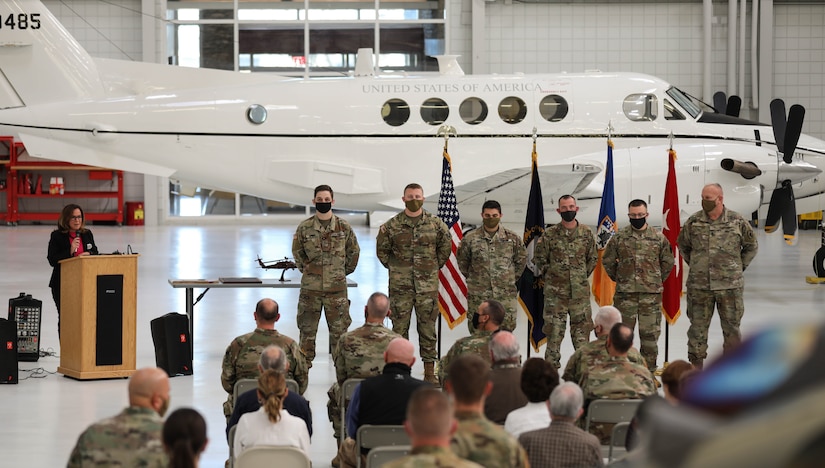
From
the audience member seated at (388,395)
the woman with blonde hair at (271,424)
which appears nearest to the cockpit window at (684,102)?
the audience member seated at (388,395)

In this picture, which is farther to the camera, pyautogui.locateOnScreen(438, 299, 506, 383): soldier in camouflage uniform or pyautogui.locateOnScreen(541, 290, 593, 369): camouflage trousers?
pyautogui.locateOnScreen(541, 290, 593, 369): camouflage trousers

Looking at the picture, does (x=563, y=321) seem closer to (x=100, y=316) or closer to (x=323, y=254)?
(x=323, y=254)

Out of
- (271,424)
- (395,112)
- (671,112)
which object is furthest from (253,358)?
(671,112)

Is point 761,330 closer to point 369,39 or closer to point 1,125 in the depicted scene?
point 1,125

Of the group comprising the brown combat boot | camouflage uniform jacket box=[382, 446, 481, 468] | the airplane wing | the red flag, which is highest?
the airplane wing

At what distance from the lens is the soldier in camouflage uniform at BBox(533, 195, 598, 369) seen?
890 cm

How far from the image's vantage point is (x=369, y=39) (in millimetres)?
27625

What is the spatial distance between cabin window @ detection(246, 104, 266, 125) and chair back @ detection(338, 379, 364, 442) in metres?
8.52

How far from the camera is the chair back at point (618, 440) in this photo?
16.0 feet

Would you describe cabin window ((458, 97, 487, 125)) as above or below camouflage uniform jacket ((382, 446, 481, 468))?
above

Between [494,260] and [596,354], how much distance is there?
2.95 metres

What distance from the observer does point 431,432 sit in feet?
9.47

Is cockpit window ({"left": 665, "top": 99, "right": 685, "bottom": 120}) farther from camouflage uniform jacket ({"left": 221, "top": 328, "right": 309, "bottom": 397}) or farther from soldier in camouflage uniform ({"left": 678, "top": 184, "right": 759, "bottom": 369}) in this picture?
camouflage uniform jacket ({"left": 221, "top": 328, "right": 309, "bottom": 397})

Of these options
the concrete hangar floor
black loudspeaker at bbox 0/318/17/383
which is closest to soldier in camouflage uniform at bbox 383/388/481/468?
the concrete hangar floor
